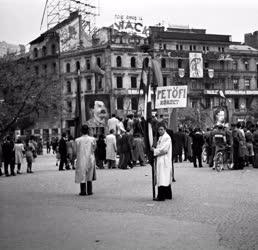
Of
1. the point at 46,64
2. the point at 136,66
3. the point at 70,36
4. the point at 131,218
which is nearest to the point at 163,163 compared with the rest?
the point at 131,218

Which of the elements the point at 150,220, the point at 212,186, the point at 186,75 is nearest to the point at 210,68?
the point at 186,75

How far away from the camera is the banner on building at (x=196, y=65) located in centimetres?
7994

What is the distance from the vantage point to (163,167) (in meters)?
11.8

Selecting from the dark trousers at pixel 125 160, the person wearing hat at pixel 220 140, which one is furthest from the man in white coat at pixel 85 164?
the dark trousers at pixel 125 160

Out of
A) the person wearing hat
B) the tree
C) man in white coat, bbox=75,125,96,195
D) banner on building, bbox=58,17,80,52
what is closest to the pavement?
man in white coat, bbox=75,125,96,195

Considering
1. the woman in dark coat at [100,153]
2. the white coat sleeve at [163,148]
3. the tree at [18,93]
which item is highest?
the tree at [18,93]

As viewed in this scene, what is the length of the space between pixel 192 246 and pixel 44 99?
4079 cm

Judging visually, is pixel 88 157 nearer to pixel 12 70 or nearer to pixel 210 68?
pixel 12 70

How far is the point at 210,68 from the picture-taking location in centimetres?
8244

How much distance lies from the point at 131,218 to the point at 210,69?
74714 millimetres

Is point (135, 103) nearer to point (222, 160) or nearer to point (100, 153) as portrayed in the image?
point (100, 153)

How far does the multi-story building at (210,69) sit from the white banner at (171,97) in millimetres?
63209

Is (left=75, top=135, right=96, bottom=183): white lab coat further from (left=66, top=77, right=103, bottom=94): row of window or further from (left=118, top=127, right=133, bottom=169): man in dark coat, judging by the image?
(left=66, top=77, right=103, bottom=94): row of window

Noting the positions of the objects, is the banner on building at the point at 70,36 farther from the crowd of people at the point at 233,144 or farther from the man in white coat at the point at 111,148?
the crowd of people at the point at 233,144
